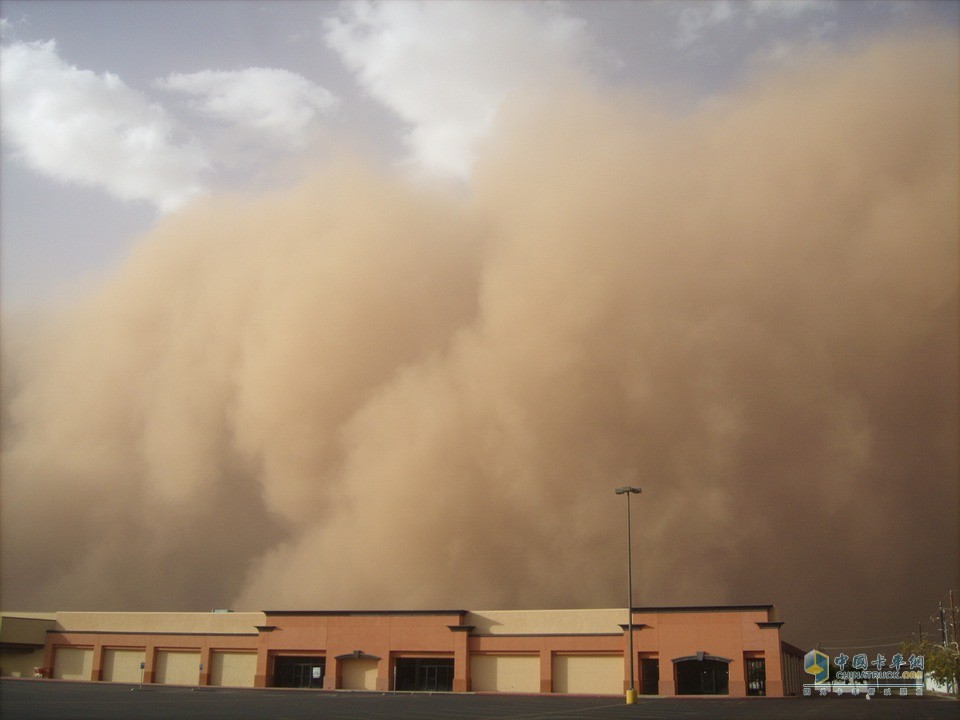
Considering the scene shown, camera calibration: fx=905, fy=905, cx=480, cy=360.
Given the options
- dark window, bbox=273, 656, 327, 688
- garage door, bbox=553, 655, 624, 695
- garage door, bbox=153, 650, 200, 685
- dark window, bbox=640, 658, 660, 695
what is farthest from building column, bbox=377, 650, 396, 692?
dark window, bbox=640, 658, 660, 695

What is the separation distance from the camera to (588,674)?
40219 millimetres

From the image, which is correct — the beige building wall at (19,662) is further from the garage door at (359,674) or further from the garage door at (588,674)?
the garage door at (588,674)

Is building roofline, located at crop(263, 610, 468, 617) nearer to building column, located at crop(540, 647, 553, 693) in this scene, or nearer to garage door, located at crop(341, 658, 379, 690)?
garage door, located at crop(341, 658, 379, 690)

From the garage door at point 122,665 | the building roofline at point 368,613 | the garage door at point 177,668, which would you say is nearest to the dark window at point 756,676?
the building roofline at point 368,613

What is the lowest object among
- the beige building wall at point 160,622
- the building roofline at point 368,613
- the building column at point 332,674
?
the building column at point 332,674

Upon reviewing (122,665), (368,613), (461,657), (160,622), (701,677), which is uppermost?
(368,613)

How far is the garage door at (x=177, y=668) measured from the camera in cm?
4734

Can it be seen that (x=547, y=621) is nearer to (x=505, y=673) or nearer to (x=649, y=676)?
(x=505, y=673)

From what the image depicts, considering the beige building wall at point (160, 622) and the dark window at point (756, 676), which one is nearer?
the dark window at point (756, 676)

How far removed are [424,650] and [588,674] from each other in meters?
7.85

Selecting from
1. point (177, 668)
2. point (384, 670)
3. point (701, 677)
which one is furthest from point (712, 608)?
point (177, 668)

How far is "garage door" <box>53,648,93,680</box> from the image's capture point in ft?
164

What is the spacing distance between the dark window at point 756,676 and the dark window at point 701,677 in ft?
3.03

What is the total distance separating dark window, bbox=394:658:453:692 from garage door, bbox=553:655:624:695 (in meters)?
5.24
